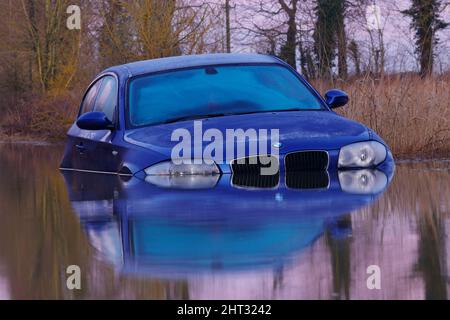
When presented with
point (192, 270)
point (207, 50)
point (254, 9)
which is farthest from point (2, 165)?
point (254, 9)

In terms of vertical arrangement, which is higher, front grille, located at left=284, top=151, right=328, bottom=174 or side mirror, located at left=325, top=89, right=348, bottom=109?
side mirror, located at left=325, top=89, right=348, bottom=109

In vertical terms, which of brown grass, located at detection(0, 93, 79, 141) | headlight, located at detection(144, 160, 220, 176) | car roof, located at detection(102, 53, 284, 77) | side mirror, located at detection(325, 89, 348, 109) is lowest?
headlight, located at detection(144, 160, 220, 176)

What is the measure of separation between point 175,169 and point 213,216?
298 centimetres

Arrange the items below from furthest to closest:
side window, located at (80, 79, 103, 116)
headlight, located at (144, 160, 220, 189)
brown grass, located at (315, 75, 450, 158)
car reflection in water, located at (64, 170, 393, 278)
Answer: brown grass, located at (315, 75, 450, 158), side window, located at (80, 79, 103, 116), headlight, located at (144, 160, 220, 189), car reflection in water, located at (64, 170, 393, 278)

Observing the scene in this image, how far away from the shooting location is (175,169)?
34.4 ft

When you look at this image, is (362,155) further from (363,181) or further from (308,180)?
(308,180)

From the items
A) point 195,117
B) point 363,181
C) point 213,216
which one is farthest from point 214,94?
point 213,216

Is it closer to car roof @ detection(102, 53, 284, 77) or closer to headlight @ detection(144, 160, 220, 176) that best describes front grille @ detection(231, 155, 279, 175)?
headlight @ detection(144, 160, 220, 176)

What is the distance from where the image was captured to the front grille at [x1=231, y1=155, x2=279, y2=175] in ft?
33.8

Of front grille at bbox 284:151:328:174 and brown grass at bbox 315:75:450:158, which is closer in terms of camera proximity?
front grille at bbox 284:151:328:174

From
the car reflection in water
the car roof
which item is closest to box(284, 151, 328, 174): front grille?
the car reflection in water

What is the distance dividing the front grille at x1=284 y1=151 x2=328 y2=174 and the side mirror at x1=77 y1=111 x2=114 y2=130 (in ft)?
6.82

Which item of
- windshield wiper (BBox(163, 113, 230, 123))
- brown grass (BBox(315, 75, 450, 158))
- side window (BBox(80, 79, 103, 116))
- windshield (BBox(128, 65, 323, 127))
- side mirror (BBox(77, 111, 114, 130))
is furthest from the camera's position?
brown grass (BBox(315, 75, 450, 158))
